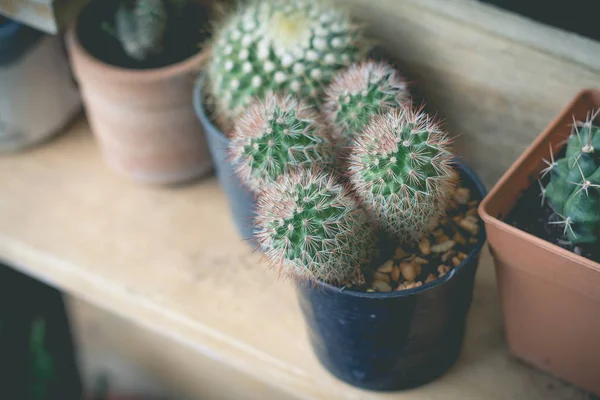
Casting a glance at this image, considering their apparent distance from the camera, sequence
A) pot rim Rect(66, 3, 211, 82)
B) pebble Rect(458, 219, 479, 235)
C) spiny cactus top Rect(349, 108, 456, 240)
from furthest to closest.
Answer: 1. pot rim Rect(66, 3, 211, 82)
2. pebble Rect(458, 219, 479, 235)
3. spiny cactus top Rect(349, 108, 456, 240)

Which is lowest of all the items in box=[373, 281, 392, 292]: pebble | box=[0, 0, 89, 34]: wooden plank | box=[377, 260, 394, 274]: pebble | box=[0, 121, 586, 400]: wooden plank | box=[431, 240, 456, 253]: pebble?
box=[0, 121, 586, 400]: wooden plank

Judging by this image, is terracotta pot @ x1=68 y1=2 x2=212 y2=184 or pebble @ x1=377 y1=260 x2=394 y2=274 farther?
terracotta pot @ x1=68 y1=2 x2=212 y2=184

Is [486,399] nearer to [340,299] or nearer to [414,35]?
[340,299]

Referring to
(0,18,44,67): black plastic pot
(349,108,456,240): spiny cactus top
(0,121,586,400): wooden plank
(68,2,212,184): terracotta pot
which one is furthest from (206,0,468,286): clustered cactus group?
(0,18,44,67): black plastic pot

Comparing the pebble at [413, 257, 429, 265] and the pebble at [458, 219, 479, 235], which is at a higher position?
the pebble at [458, 219, 479, 235]

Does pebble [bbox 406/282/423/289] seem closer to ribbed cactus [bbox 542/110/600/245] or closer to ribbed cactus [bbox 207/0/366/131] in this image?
ribbed cactus [bbox 542/110/600/245]

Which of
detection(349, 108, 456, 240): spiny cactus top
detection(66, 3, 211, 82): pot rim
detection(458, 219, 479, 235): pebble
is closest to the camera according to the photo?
detection(349, 108, 456, 240): spiny cactus top

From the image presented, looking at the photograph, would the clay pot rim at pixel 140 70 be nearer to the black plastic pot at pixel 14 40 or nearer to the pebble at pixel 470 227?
the black plastic pot at pixel 14 40

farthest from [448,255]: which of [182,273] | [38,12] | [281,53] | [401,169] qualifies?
[38,12]
